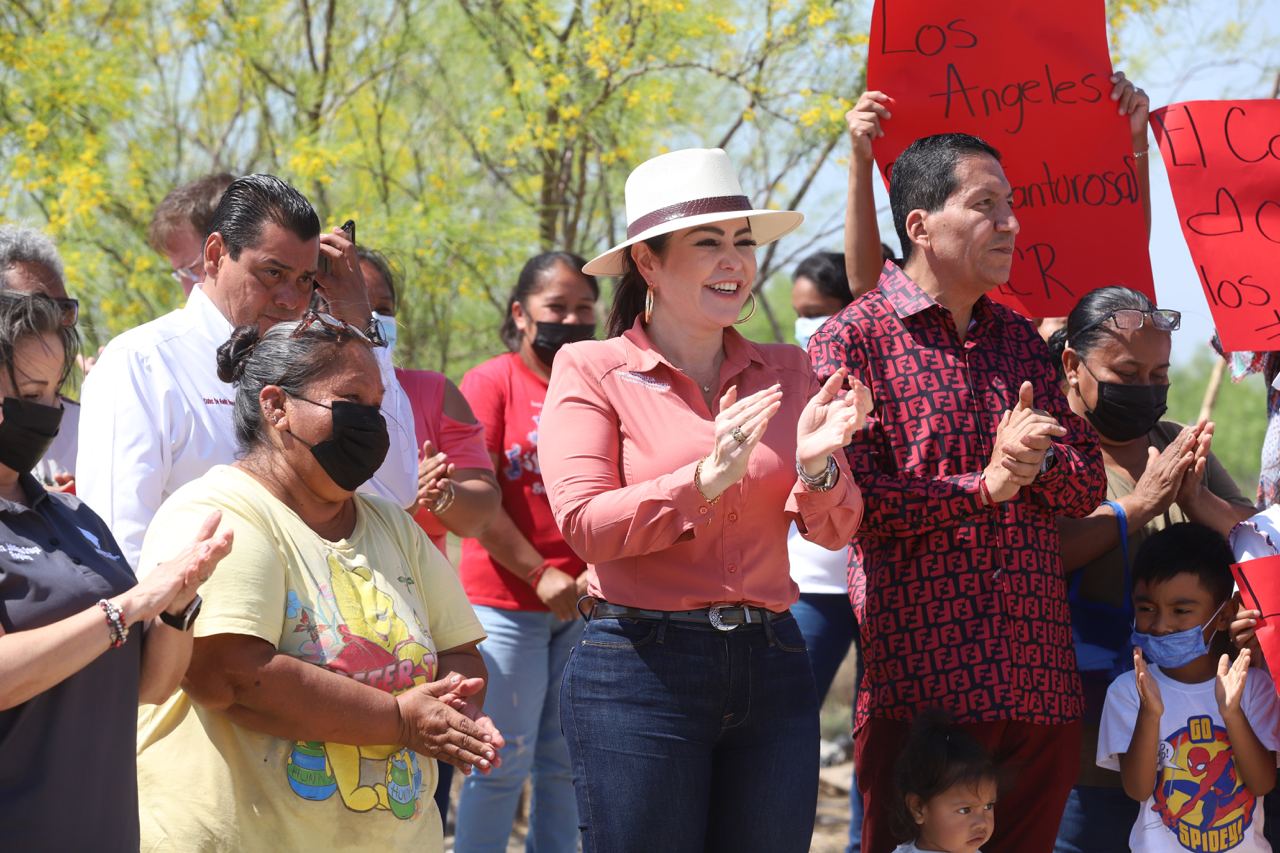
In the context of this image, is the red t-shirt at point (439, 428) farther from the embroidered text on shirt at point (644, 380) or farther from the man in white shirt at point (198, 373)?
the embroidered text on shirt at point (644, 380)

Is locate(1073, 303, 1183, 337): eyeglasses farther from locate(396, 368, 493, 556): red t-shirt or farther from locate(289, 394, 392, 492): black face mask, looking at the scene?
locate(289, 394, 392, 492): black face mask

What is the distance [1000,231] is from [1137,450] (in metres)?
1.03

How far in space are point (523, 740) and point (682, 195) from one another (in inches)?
95.4

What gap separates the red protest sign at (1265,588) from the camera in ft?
13.7

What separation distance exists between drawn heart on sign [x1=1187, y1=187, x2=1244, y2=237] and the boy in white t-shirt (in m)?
1.00

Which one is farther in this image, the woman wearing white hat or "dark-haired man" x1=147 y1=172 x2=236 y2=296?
"dark-haired man" x1=147 y1=172 x2=236 y2=296

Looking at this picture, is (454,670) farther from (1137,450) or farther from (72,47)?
(72,47)

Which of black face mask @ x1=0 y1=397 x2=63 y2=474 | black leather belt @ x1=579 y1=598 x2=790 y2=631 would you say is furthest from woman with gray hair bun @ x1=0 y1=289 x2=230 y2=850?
black leather belt @ x1=579 y1=598 x2=790 y2=631

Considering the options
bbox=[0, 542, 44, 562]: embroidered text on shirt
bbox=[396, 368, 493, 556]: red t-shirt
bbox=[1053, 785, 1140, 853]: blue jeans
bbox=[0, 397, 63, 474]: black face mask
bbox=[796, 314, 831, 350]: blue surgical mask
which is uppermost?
bbox=[796, 314, 831, 350]: blue surgical mask

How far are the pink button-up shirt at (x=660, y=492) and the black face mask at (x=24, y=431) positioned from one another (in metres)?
1.16

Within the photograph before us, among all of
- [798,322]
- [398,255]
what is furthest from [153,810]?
[398,255]

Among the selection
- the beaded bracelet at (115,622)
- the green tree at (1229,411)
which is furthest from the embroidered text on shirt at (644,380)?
the green tree at (1229,411)

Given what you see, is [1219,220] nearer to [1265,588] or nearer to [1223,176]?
[1223,176]

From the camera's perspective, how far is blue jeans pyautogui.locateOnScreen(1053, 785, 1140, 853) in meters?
4.38
